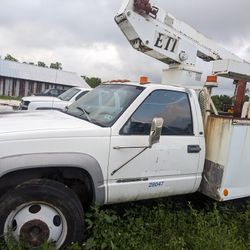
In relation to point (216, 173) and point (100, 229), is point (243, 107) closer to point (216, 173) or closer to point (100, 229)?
point (216, 173)

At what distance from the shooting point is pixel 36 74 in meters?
50.7

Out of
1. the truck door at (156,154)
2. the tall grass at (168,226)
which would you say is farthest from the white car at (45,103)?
the truck door at (156,154)

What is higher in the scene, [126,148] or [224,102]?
[224,102]

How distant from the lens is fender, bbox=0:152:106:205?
3.36m

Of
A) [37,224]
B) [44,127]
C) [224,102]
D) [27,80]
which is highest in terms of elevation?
[224,102]

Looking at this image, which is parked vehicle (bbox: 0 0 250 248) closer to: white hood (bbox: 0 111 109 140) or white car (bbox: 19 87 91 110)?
white hood (bbox: 0 111 109 140)

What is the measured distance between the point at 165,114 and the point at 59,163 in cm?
153

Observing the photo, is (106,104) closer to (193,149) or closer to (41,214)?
(193,149)

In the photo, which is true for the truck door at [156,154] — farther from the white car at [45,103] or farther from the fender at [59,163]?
the white car at [45,103]

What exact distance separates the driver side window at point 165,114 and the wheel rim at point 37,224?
114 centimetres

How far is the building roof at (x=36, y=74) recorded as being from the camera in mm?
48250

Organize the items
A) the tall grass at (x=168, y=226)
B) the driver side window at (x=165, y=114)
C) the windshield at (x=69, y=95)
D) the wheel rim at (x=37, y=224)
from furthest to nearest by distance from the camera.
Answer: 1. the windshield at (x=69, y=95)
2. the driver side window at (x=165, y=114)
3. the tall grass at (x=168, y=226)
4. the wheel rim at (x=37, y=224)

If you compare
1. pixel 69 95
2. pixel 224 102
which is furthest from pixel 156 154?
pixel 69 95

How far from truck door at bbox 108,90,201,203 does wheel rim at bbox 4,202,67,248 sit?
2.16ft
